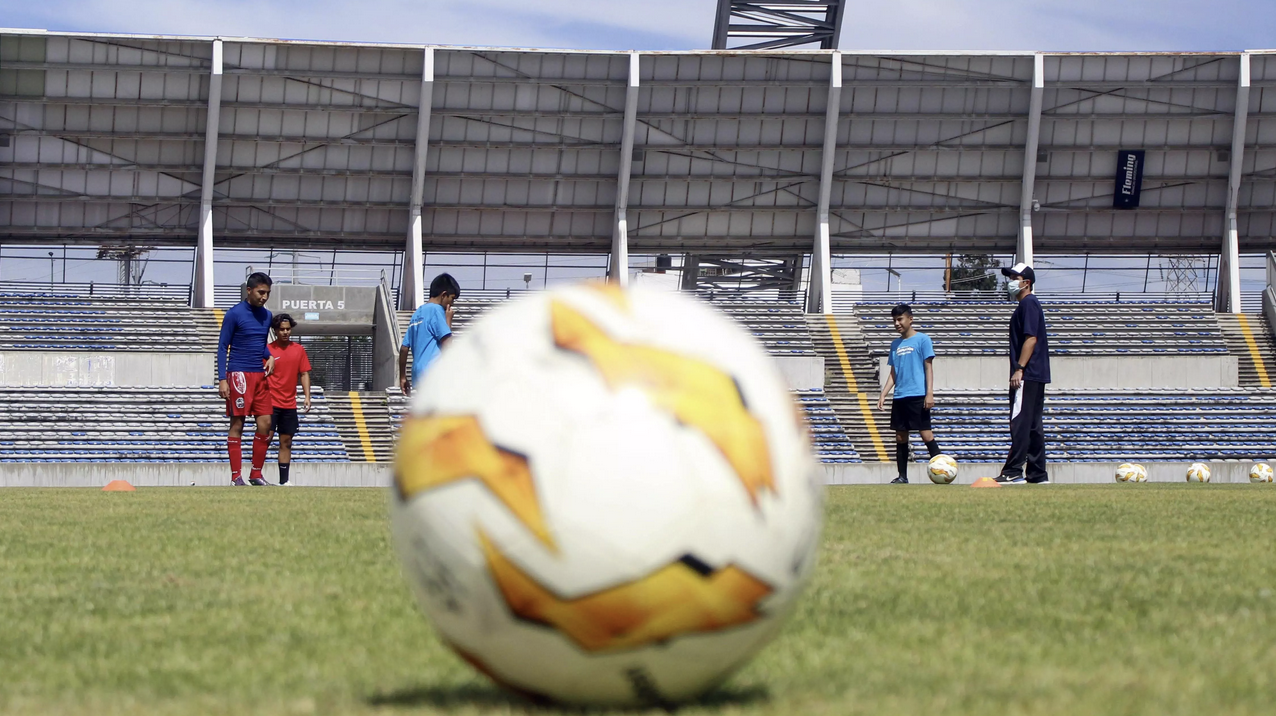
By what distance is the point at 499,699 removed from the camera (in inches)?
120

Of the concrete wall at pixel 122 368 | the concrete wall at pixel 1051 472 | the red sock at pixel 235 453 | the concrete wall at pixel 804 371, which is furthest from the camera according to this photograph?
the concrete wall at pixel 804 371

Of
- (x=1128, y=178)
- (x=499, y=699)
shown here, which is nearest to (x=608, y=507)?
(x=499, y=699)

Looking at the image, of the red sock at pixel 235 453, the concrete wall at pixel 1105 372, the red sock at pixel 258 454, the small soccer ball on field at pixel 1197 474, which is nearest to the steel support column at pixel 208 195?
the concrete wall at pixel 1105 372

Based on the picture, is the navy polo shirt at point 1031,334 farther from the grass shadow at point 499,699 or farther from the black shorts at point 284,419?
the grass shadow at point 499,699

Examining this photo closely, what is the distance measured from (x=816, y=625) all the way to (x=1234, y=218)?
1315 inches

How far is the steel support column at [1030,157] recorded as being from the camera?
33000 millimetres

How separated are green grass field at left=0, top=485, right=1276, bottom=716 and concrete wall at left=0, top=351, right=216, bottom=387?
22496 millimetres

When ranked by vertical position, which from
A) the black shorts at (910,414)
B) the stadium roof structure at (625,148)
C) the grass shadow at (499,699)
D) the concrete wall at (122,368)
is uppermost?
the stadium roof structure at (625,148)

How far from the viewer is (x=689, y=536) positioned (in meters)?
2.69

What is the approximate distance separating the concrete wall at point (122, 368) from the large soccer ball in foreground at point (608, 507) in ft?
91.6

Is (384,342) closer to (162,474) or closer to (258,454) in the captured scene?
(162,474)

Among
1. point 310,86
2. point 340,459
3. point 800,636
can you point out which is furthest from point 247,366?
point 310,86

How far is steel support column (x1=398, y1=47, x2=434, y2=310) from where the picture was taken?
32.1 meters

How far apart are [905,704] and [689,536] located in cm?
58
